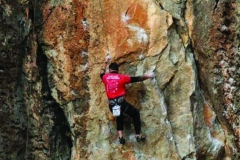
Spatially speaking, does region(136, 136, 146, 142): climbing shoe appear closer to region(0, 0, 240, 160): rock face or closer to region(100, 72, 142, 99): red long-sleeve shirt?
region(0, 0, 240, 160): rock face

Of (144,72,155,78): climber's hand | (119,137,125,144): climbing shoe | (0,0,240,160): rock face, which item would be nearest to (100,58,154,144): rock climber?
(144,72,155,78): climber's hand

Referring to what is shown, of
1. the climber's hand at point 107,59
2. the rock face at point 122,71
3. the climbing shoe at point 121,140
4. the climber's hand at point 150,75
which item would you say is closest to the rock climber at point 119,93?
the climber's hand at point 150,75

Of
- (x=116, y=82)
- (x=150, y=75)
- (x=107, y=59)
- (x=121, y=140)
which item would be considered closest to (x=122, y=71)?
(x=107, y=59)

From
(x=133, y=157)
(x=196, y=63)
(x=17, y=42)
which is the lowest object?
(x=133, y=157)

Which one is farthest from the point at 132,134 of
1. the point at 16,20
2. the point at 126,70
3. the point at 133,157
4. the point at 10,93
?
the point at 16,20

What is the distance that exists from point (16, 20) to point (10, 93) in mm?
1849

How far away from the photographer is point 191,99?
11148 millimetres

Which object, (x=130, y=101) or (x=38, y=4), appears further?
(x=38, y=4)

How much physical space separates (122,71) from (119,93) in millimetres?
851

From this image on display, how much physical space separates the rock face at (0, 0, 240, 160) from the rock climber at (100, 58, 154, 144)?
A: 407 millimetres

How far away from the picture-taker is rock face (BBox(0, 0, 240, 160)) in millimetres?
10992

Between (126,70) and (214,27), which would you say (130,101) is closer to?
(126,70)

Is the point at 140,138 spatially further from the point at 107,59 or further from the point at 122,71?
the point at 107,59

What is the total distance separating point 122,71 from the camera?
36.4 ft
